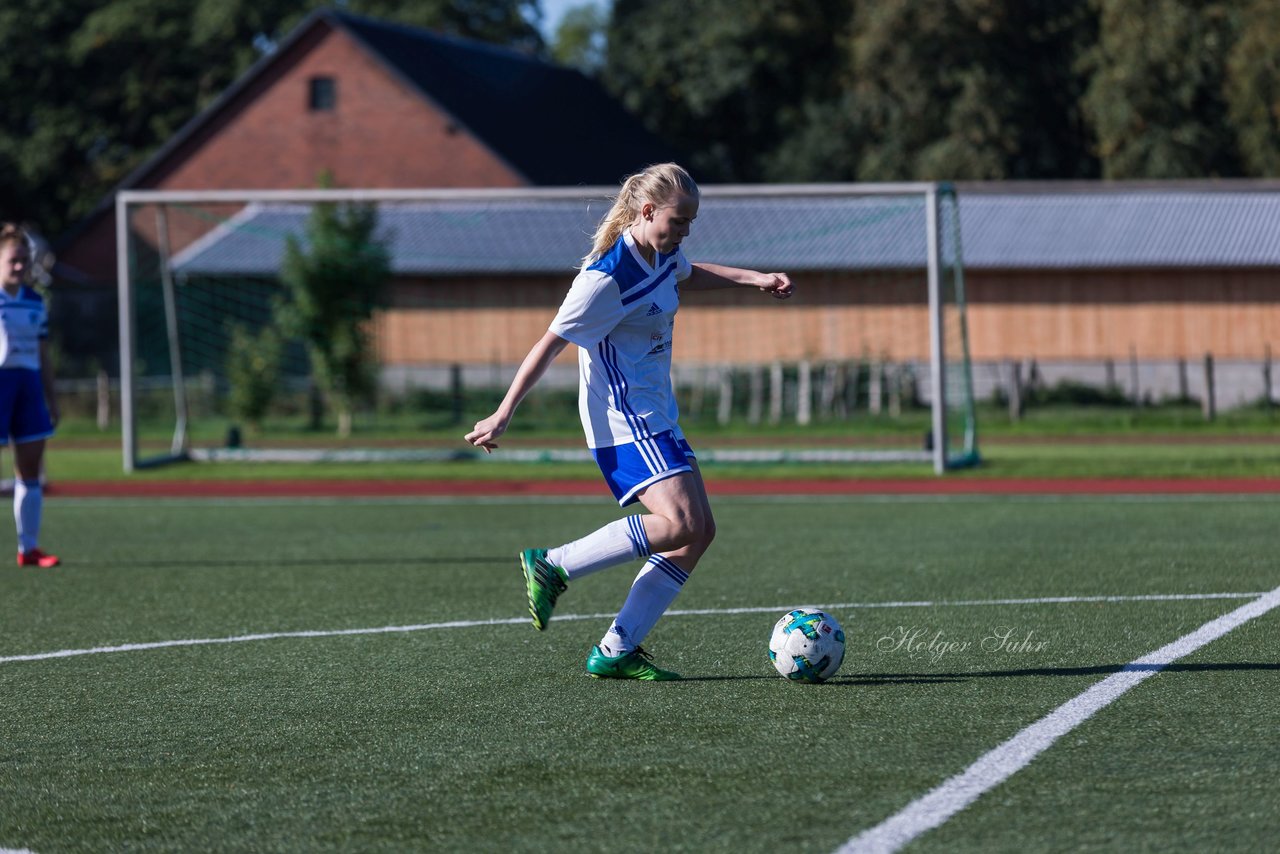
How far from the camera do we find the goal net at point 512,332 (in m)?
19.4

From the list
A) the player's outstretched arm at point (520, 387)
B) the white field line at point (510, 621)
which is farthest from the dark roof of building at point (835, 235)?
the player's outstretched arm at point (520, 387)

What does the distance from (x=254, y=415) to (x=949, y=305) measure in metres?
15.7

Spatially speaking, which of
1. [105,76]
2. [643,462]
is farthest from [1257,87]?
[643,462]

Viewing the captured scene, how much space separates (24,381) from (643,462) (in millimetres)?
5898

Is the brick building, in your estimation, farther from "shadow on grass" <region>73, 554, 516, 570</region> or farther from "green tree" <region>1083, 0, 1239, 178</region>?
"shadow on grass" <region>73, 554, 516, 570</region>

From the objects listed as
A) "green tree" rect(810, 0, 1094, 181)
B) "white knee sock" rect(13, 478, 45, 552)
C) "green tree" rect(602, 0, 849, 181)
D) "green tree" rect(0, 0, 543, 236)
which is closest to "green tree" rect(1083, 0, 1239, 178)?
"green tree" rect(810, 0, 1094, 181)

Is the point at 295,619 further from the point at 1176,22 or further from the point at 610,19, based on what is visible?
the point at 610,19

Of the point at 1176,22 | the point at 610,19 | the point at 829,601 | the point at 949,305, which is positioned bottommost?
the point at 829,601

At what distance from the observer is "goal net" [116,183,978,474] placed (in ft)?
63.5

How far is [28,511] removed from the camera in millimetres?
10523

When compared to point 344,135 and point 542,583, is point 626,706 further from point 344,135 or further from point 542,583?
point 344,135

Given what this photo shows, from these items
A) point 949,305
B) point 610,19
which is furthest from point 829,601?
point 610,19

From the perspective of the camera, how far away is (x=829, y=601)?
827cm

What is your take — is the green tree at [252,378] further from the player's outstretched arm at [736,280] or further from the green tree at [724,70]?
the green tree at [724,70]
